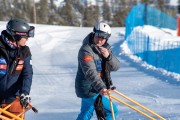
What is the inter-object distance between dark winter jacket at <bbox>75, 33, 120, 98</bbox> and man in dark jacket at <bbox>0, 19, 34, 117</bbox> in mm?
659

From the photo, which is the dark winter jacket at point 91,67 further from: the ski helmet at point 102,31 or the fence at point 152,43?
the fence at point 152,43

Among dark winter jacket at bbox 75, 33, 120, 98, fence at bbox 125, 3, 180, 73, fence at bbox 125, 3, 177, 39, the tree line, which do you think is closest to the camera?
dark winter jacket at bbox 75, 33, 120, 98

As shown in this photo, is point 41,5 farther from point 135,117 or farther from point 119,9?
point 135,117

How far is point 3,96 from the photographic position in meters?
4.67

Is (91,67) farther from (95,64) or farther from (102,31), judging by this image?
(102,31)

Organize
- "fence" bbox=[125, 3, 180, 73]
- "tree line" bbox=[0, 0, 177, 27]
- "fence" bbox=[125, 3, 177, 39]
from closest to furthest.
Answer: "fence" bbox=[125, 3, 180, 73]
"fence" bbox=[125, 3, 177, 39]
"tree line" bbox=[0, 0, 177, 27]

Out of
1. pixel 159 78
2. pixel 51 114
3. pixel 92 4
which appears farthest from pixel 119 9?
pixel 51 114

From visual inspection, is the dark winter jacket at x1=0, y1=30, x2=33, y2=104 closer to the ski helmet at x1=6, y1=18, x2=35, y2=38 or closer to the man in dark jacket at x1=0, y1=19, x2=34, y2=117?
the man in dark jacket at x1=0, y1=19, x2=34, y2=117

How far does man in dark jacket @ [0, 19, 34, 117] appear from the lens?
175 inches

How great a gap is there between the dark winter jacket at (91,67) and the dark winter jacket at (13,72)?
26.0 inches

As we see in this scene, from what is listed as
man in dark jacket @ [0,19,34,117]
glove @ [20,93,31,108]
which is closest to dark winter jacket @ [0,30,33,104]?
man in dark jacket @ [0,19,34,117]

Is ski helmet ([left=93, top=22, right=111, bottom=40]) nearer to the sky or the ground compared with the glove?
nearer to the sky

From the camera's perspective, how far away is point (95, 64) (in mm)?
4879

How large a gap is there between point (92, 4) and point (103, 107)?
2094 inches
